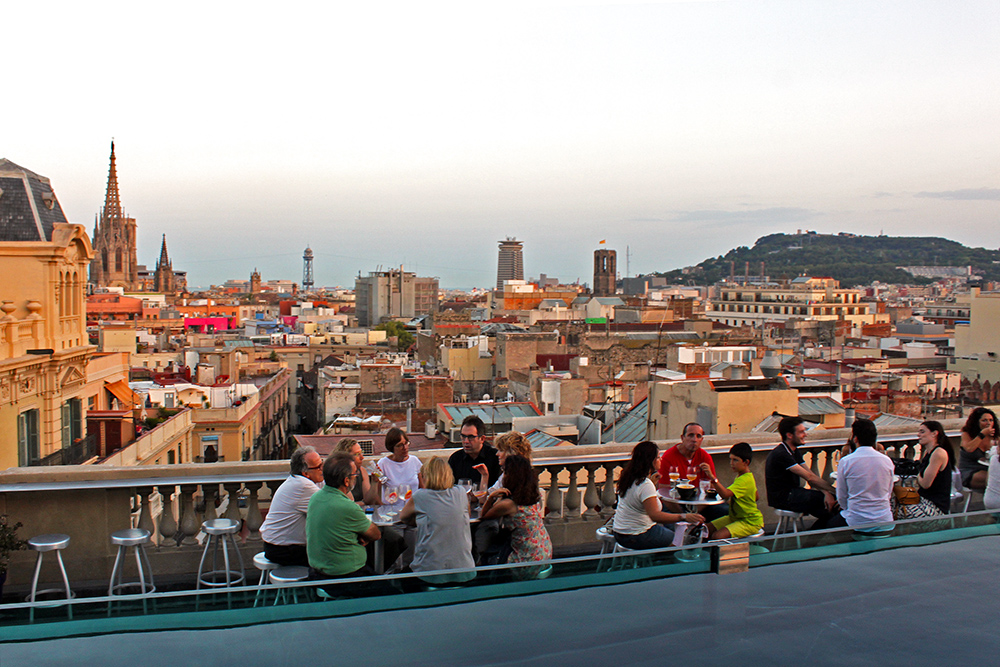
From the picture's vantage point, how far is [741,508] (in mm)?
6406

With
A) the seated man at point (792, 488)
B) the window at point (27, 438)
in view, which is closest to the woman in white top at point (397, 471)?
the seated man at point (792, 488)

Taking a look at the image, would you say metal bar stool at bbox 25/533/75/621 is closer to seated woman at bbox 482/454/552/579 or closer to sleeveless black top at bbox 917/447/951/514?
seated woman at bbox 482/454/552/579

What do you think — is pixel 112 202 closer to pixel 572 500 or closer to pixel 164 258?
pixel 164 258

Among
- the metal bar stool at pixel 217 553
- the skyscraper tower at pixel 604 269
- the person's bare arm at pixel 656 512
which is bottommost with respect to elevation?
the metal bar stool at pixel 217 553

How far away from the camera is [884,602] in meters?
4.37

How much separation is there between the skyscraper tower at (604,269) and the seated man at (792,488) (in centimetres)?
17691

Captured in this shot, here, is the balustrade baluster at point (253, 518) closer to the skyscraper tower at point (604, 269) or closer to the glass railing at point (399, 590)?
the glass railing at point (399, 590)

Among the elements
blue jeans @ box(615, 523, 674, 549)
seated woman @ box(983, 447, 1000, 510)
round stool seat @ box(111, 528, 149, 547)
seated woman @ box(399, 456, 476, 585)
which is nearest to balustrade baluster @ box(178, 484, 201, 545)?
round stool seat @ box(111, 528, 149, 547)

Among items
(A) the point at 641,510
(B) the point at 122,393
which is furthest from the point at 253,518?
(B) the point at 122,393

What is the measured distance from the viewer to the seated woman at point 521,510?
5.80 m

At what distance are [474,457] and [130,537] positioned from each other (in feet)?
8.22

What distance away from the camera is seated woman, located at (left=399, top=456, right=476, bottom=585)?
5480 millimetres

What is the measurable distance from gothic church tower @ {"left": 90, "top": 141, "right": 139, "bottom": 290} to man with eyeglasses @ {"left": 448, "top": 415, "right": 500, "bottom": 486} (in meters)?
143

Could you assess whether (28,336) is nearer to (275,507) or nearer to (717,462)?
(275,507)
